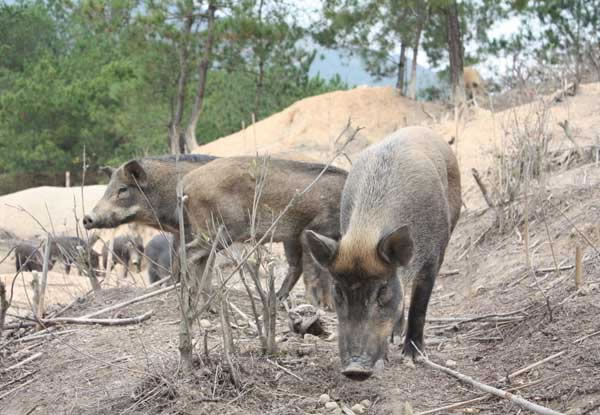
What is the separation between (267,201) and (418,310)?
259cm

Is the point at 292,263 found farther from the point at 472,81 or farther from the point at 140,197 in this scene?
the point at 472,81

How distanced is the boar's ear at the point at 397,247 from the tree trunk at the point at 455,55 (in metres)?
16.0

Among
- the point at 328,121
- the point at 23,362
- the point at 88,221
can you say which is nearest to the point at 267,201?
the point at 88,221

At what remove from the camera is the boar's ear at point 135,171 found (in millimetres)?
8484

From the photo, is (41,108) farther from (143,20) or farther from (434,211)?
(434,211)

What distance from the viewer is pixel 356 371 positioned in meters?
4.36

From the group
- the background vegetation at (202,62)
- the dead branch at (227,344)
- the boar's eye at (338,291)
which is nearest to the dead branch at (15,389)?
the dead branch at (227,344)

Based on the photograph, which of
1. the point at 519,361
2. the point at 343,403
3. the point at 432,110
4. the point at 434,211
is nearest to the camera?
the point at 343,403

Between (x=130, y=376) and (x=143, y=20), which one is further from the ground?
(x=143, y=20)

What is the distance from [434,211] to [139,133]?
24.0 metres

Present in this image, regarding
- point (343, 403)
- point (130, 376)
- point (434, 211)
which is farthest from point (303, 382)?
point (434, 211)

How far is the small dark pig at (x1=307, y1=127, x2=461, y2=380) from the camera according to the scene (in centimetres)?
467

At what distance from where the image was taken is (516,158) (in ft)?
30.7

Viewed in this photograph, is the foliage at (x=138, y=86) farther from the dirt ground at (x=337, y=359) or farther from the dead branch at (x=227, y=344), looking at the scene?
the dead branch at (x=227, y=344)
